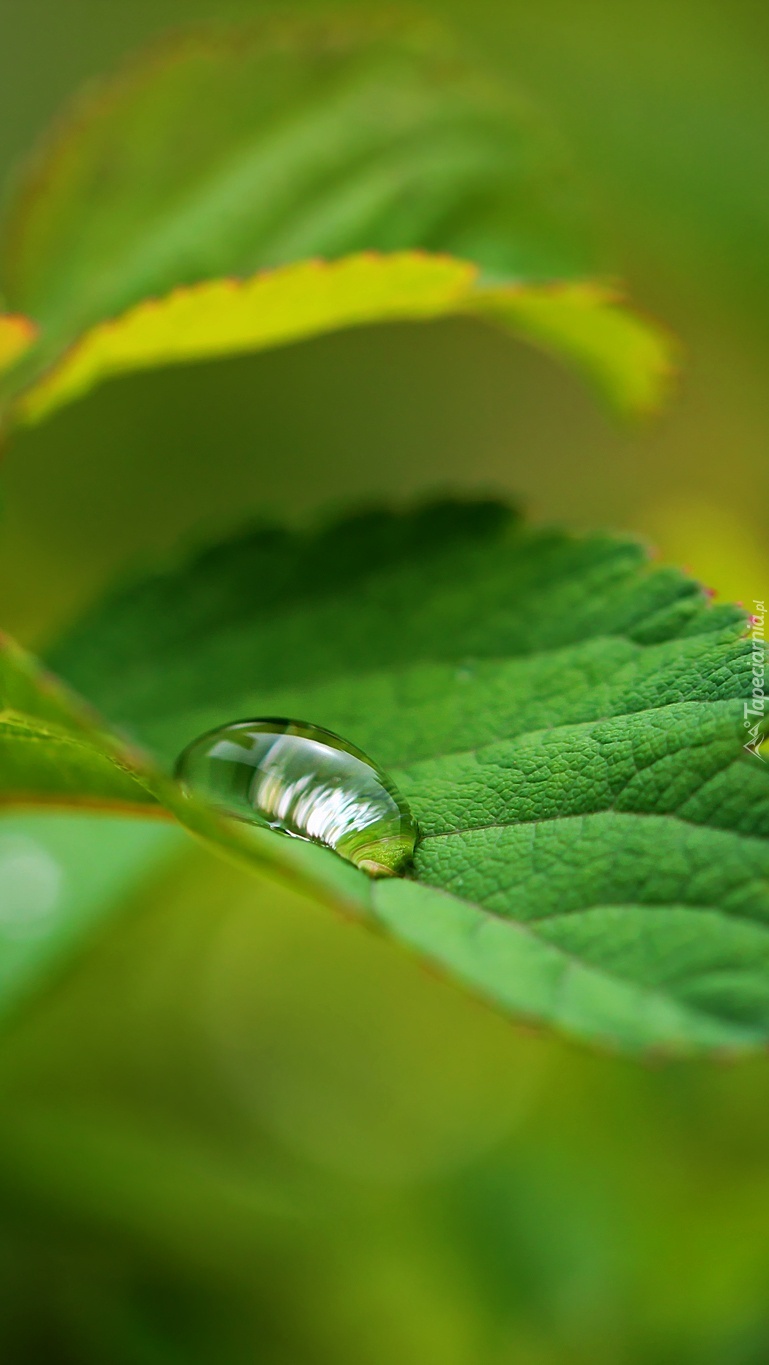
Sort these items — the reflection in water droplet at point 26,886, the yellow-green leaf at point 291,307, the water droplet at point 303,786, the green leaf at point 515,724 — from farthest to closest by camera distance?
1. the reflection in water droplet at point 26,886
2. the yellow-green leaf at point 291,307
3. the water droplet at point 303,786
4. the green leaf at point 515,724

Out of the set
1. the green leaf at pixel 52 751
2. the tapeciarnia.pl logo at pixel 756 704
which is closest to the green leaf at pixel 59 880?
the green leaf at pixel 52 751

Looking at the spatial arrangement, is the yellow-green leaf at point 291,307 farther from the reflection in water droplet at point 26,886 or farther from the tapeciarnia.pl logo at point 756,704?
the reflection in water droplet at point 26,886

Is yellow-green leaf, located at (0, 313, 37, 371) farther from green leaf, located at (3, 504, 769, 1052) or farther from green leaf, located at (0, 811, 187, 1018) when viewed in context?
green leaf, located at (0, 811, 187, 1018)

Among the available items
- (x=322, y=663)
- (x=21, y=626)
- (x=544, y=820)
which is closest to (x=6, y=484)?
(x=21, y=626)

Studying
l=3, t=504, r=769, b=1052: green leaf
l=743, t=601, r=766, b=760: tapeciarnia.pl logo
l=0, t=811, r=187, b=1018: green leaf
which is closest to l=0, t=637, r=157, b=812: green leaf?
l=3, t=504, r=769, b=1052: green leaf

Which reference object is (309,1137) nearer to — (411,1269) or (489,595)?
(411,1269)

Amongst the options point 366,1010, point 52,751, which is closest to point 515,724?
point 52,751
